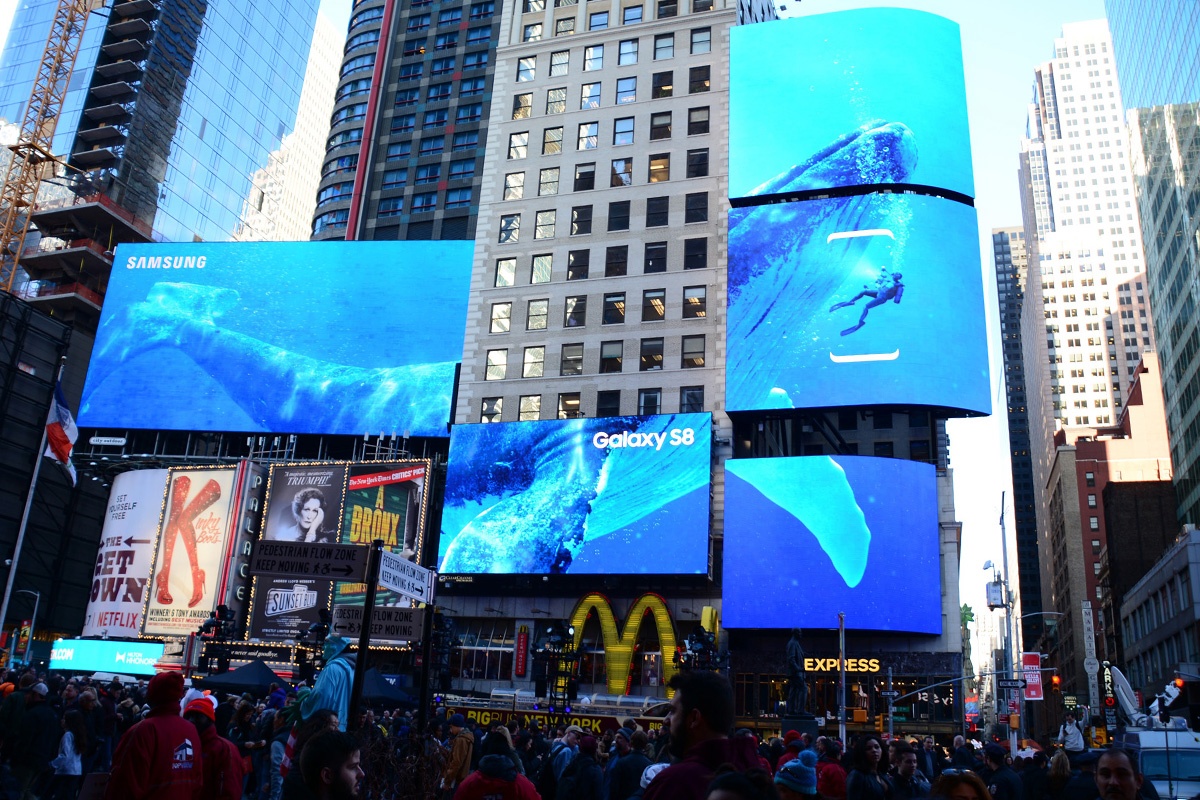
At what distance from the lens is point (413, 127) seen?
296 feet

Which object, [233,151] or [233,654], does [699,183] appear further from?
[233,151]

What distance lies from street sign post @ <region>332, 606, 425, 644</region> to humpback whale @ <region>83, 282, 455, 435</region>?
50871 millimetres

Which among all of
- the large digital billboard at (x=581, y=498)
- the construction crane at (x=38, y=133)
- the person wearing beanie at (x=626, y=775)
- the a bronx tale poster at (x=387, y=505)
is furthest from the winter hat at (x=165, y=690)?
the construction crane at (x=38, y=133)

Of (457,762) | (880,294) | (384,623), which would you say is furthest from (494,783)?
(880,294)

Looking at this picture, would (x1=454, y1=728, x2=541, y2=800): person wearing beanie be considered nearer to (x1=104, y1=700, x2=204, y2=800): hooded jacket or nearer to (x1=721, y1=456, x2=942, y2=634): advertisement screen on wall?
(x1=104, y1=700, x2=204, y2=800): hooded jacket

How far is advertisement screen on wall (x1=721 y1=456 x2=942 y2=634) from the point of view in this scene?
1969 inches

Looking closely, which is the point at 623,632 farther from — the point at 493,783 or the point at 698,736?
the point at 698,736

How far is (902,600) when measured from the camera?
49.8 metres

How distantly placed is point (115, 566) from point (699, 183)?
1734 inches

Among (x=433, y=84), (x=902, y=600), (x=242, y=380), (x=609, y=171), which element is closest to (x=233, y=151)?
(x=433, y=84)

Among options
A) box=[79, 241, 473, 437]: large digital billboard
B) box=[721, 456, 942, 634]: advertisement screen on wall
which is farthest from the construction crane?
box=[721, 456, 942, 634]: advertisement screen on wall

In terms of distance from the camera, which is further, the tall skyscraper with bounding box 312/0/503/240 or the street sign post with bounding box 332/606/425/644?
the tall skyscraper with bounding box 312/0/503/240

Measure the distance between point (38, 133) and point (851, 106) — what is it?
243ft

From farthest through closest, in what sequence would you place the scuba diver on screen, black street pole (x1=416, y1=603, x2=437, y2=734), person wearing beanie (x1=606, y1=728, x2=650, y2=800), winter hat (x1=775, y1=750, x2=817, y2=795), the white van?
the scuba diver on screen
the white van
black street pole (x1=416, y1=603, x2=437, y2=734)
person wearing beanie (x1=606, y1=728, x2=650, y2=800)
winter hat (x1=775, y1=750, x2=817, y2=795)
